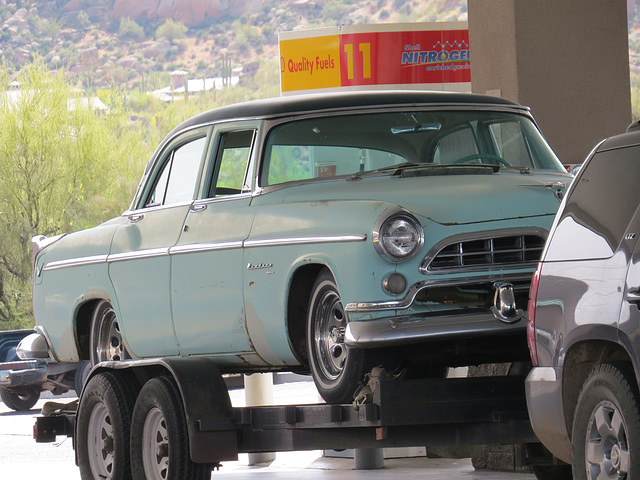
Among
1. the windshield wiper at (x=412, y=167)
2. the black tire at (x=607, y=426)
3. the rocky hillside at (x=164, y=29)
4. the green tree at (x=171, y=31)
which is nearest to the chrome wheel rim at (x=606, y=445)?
the black tire at (x=607, y=426)

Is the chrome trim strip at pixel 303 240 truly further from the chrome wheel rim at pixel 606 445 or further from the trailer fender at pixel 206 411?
the chrome wheel rim at pixel 606 445

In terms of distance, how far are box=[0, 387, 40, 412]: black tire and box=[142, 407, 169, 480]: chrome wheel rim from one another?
595 inches

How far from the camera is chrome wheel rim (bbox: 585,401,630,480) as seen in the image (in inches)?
207

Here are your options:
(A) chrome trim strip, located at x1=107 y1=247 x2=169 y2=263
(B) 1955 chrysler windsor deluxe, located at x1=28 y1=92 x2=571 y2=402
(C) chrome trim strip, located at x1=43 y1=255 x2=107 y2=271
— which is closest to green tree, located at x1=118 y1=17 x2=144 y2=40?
(C) chrome trim strip, located at x1=43 y1=255 x2=107 y2=271

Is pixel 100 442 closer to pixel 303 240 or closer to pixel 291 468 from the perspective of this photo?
pixel 303 240

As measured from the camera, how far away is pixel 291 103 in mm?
8156

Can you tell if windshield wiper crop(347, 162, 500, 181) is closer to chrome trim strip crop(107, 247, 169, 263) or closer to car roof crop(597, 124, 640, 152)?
chrome trim strip crop(107, 247, 169, 263)

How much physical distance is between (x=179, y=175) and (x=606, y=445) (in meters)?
4.41

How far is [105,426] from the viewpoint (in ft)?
29.4

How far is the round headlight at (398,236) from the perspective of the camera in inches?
264

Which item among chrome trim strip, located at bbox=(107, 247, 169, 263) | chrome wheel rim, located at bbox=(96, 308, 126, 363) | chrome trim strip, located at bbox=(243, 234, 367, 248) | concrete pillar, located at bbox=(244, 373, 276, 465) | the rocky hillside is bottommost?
concrete pillar, located at bbox=(244, 373, 276, 465)

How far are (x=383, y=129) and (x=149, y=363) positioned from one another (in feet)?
7.02

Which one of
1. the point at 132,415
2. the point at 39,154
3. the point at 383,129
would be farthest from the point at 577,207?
the point at 39,154

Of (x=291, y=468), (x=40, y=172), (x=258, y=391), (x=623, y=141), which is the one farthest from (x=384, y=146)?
(x=40, y=172)
